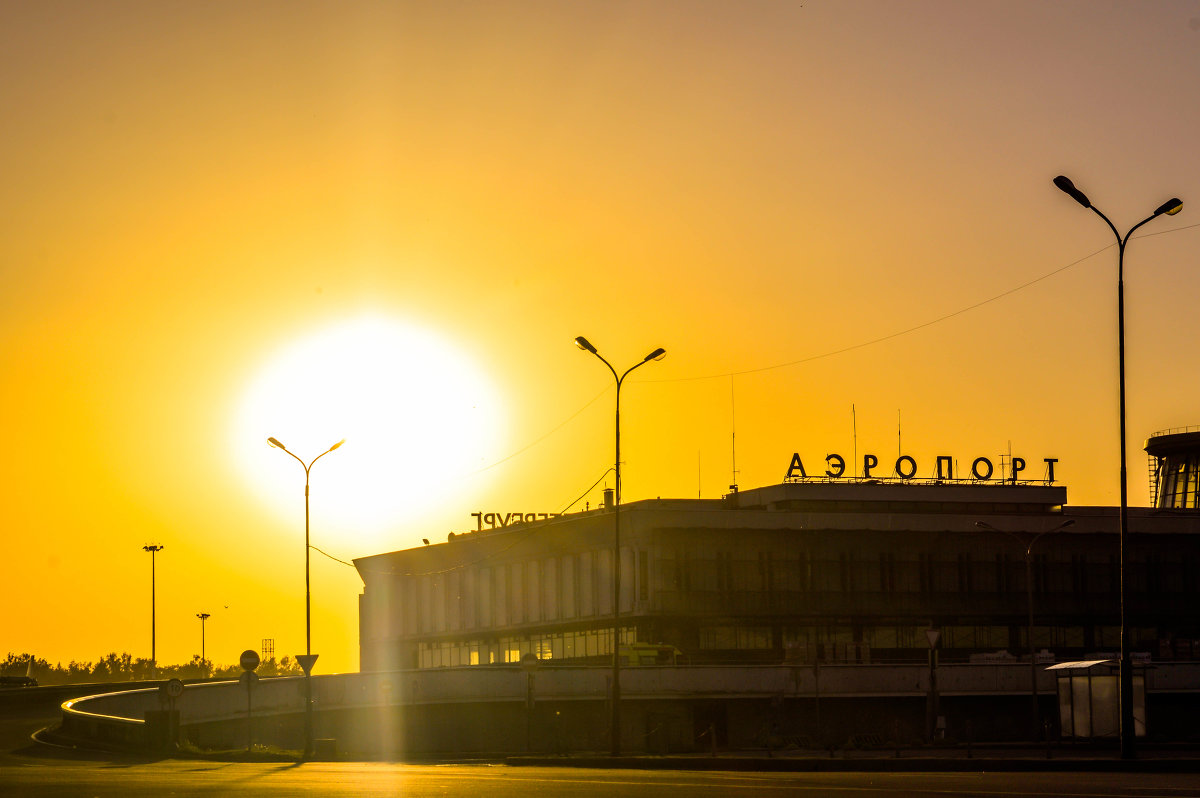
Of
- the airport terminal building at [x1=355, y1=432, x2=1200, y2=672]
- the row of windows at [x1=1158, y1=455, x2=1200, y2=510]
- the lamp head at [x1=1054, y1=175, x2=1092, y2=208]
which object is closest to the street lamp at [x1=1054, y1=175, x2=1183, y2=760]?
the lamp head at [x1=1054, y1=175, x2=1092, y2=208]

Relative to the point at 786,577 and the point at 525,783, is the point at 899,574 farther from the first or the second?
the point at 525,783

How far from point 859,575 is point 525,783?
73759 millimetres

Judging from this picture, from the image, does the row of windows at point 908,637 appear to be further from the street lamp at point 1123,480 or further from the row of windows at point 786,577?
the street lamp at point 1123,480

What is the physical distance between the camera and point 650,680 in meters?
72.3

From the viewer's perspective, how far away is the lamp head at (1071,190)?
129 feet

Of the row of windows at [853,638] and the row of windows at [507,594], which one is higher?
the row of windows at [507,594]

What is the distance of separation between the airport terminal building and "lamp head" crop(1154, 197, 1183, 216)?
5604 centimetres

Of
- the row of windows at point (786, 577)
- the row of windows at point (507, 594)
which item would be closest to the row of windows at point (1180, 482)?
the row of windows at point (786, 577)

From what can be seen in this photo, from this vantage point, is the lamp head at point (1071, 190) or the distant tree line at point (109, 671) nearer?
the lamp head at point (1071, 190)

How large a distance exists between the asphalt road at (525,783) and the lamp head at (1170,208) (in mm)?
14403

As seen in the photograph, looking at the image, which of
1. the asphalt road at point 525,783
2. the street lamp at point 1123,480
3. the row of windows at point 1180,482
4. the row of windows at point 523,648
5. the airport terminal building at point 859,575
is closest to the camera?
the asphalt road at point 525,783

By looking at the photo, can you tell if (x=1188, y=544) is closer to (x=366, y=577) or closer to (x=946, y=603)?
(x=946, y=603)

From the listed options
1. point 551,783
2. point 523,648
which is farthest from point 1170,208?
point 523,648

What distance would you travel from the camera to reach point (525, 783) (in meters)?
30.5
